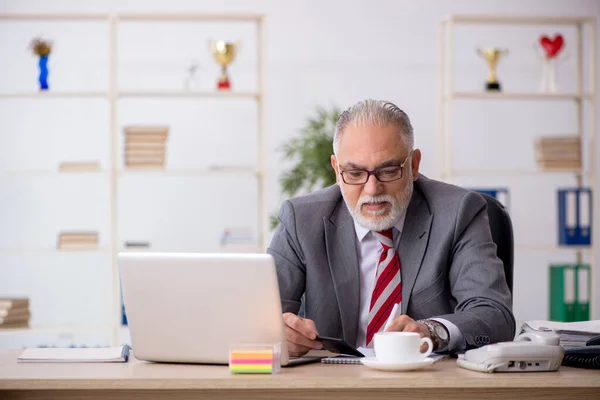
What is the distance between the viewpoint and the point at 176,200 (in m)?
5.51

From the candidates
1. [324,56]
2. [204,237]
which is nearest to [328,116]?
[324,56]

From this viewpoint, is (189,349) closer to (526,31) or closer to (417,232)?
(417,232)

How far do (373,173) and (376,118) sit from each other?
14 centimetres

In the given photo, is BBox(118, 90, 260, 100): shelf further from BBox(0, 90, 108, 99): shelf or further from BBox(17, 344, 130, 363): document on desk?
BBox(17, 344, 130, 363): document on desk

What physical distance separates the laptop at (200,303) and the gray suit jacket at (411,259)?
0.54 metres

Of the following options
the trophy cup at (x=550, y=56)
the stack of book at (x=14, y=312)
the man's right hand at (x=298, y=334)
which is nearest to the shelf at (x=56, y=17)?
the stack of book at (x=14, y=312)

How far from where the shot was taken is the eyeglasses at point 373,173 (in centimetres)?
225

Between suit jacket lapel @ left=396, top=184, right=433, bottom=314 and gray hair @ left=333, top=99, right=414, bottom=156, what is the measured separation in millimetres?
179

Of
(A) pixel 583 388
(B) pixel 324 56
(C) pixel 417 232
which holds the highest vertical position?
(B) pixel 324 56

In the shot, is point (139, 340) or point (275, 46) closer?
point (139, 340)

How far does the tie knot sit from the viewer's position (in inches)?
92.9

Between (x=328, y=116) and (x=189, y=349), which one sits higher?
(x=328, y=116)

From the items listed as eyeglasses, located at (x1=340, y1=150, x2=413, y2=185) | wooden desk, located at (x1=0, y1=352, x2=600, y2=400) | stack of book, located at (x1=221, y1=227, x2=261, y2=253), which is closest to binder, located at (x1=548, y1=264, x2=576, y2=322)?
stack of book, located at (x1=221, y1=227, x2=261, y2=253)

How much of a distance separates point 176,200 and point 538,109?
2309 millimetres
